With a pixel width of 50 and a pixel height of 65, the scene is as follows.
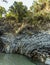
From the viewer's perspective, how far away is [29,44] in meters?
20.3

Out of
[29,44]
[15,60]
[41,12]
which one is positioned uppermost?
[41,12]

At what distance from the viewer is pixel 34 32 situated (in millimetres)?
23031

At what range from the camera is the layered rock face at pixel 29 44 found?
18353mm

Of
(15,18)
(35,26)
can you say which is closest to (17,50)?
(35,26)

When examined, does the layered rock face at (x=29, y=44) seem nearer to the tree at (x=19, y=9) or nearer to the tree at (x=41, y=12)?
the tree at (x=41, y=12)

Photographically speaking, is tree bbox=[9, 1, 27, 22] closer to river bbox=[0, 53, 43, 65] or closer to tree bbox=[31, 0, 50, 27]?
tree bbox=[31, 0, 50, 27]

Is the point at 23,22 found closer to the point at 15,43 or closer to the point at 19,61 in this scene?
the point at 15,43

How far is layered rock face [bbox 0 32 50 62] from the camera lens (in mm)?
18353

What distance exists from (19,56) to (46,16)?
25.0 feet

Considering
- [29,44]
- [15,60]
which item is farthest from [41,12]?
[15,60]

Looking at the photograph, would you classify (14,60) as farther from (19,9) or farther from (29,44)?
(19,9)

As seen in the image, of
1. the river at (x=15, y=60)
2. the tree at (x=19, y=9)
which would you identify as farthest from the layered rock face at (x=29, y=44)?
the tree at (x=19, y=9)

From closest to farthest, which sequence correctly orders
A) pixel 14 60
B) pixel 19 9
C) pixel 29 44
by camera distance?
1. pixel 14 60
2. pixel 29 44
3. pixel 19 9

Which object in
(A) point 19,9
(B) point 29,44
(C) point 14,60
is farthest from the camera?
(A) point 19,9
